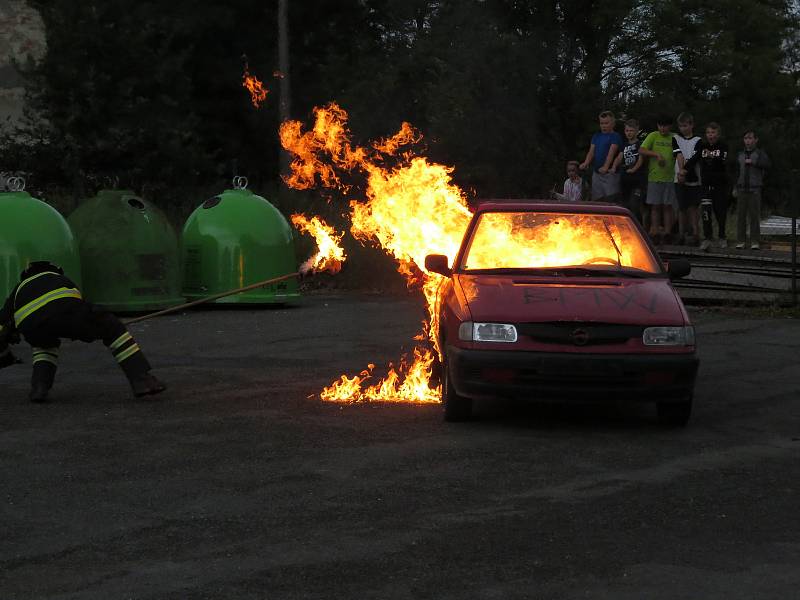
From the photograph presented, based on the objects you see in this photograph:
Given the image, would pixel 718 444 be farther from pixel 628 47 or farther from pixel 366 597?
pixel 628 47

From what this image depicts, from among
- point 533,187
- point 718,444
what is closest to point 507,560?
point 718,444

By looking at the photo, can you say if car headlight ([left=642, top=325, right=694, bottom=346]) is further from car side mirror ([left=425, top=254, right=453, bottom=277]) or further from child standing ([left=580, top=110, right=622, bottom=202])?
child standing ([left=580, top=110, right=622, bottom=202])

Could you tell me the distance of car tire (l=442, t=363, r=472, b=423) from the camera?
906 cm

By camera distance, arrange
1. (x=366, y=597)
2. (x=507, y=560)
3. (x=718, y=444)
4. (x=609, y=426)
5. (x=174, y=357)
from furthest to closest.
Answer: (x=174, y=357) → (x=609, y=426) → (x=718, y=444) → (x=507, y=560) → (x=366, y=597)

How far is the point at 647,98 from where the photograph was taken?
4544 cm

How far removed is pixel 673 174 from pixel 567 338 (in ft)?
35.7

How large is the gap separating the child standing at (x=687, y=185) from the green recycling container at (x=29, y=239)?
324 inches

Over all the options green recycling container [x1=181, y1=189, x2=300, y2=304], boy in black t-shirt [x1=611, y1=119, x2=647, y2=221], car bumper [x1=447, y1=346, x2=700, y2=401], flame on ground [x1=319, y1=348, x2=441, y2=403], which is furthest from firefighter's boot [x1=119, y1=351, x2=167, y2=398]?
boy in black t-shirt [x1=611, y1=119, x2=647, y2=221]

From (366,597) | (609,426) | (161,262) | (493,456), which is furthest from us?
(161,262)

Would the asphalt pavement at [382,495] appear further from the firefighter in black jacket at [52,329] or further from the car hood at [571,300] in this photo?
the car hood at [571,300]

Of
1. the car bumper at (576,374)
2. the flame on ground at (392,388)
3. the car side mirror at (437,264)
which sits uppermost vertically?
the car side mirror at (437,264)

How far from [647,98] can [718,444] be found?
125 ft

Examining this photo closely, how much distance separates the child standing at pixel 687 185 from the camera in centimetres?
1866

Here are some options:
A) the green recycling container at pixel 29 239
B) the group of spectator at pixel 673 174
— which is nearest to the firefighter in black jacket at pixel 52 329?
the green recycling container at pixel 29 239
